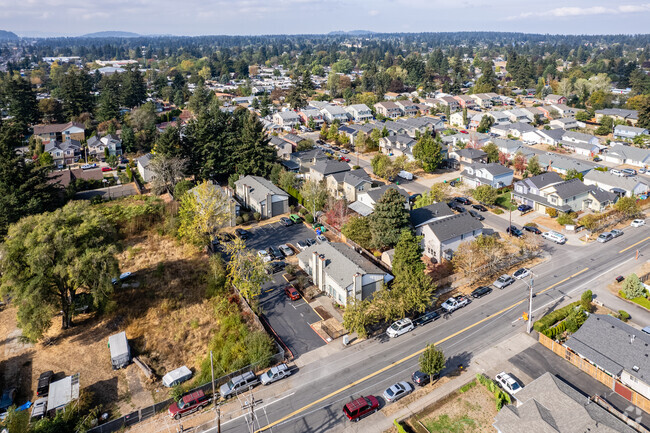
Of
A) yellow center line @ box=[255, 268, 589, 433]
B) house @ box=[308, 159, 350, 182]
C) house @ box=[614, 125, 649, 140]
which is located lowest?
yellow center line @ box=[255, 268, 589, 433]

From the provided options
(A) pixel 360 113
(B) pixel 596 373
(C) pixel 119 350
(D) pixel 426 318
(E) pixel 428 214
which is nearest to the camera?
(B) pixel 596 373

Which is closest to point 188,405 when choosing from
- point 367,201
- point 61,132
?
point 367,201

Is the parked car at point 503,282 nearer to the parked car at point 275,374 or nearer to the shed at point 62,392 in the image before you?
the parked car at point 275,374

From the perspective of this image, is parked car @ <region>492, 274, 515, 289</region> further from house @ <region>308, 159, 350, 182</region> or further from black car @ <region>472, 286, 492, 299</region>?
house @ <region>308, 159, 350, 182</region>

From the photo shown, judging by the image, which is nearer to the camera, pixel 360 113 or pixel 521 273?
pixel 521 273

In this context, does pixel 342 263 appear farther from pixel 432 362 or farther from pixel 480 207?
pixel 480 207

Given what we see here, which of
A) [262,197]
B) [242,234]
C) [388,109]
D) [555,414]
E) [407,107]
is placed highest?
[407,107]

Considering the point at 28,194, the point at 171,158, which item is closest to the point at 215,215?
the point at 171,158

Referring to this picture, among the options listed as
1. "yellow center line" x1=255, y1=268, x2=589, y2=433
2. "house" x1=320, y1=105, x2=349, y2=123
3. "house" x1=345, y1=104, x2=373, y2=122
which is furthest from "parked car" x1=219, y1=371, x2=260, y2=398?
"house" x1=345, y1=104, x2=373, y2=122
